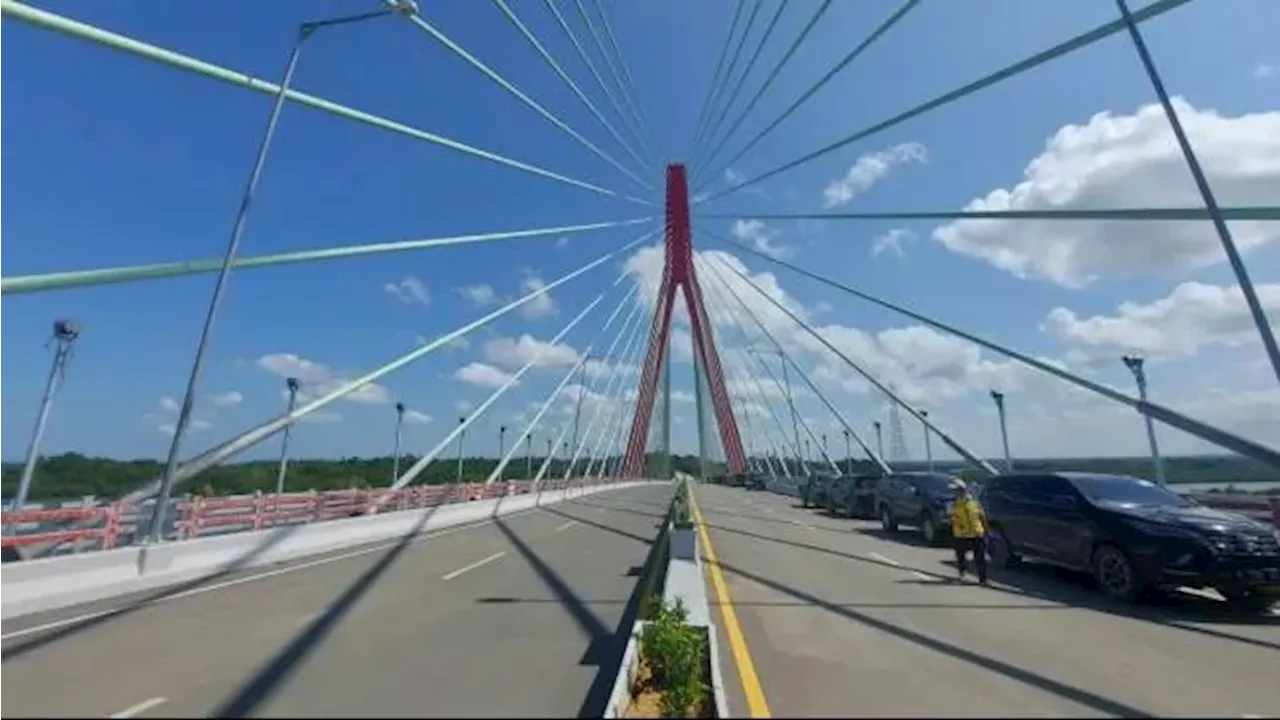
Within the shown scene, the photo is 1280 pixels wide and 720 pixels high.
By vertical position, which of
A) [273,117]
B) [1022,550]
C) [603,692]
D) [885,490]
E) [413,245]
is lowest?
[603,692]

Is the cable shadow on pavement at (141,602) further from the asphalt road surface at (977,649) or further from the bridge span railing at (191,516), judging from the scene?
the asphalt road surface at (977,649)

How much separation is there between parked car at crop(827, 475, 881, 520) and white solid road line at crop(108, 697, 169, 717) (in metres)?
22.5

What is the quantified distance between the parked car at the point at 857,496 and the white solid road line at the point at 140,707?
74.0 ft

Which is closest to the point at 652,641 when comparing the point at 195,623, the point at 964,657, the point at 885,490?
the point at 964,657

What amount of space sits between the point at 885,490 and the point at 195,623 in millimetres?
19297

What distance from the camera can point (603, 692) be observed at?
20.7 feet

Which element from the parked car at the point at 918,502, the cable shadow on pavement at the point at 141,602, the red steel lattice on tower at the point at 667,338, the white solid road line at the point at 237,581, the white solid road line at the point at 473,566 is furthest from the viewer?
the red steel lattice on tower at the point at 667,338

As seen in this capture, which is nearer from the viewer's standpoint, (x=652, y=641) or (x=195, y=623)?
Result: (x=652, y=641)

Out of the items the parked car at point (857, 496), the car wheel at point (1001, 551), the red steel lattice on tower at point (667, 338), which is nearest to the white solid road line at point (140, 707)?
the car wheel at point (1001, 551)

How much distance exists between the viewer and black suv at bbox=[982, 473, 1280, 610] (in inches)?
404

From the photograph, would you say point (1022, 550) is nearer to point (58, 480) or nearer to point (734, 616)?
point (734, 616)

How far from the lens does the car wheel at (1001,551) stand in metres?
14.7

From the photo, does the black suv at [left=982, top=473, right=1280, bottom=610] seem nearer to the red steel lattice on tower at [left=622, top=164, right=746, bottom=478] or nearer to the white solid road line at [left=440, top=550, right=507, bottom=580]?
the white solid road line at [left=440, top=550, right=507, bottom=580]

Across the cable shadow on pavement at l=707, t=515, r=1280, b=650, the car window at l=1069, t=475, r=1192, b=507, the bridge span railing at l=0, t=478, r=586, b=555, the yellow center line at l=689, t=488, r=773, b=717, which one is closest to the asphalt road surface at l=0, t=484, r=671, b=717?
the yellow center line at l=689, t=488, r=773, b=717
